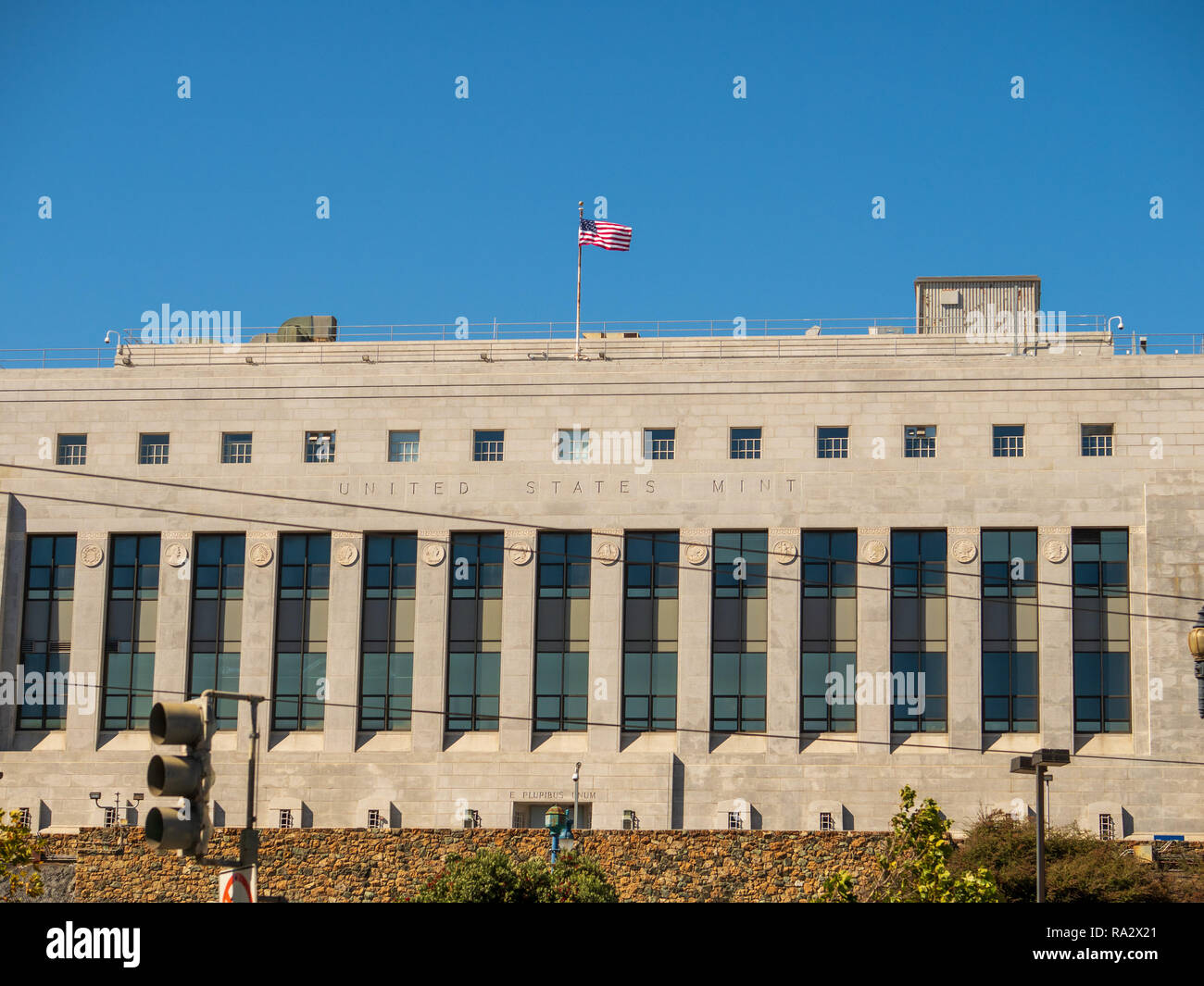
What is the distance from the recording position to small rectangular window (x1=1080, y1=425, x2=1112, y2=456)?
196 feet

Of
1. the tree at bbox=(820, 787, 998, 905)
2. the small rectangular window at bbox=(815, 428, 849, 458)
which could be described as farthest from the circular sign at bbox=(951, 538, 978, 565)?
the tree at bbox=(820, 787, 998, 905)

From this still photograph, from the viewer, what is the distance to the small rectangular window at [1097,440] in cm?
5978

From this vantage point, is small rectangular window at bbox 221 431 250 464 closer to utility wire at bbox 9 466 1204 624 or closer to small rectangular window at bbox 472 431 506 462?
utility wire at bbox 9 466 1204 624

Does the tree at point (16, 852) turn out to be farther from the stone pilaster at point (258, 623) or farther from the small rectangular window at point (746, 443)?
the small rectangular window at point (746, 443)

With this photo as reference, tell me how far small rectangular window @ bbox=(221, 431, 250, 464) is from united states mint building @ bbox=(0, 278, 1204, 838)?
0.21 meters

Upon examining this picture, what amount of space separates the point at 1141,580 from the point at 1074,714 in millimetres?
5384

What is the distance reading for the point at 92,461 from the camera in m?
62.5

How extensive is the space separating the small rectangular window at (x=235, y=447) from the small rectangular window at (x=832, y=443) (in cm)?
2201

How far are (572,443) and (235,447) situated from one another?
13.3 m

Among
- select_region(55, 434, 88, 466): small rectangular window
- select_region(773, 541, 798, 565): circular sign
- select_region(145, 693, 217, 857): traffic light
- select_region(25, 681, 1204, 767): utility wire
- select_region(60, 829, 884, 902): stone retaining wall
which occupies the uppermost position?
select_region(55, 434, 88, 466): small rectangular window

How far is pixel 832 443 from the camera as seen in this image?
60656 millimetres

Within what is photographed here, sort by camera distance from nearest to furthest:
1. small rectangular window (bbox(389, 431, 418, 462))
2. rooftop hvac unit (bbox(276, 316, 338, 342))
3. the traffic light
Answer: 1. the traffic light
2. small rectangular window (bbox(389, 431, 418, 462))
3. rooftop hvac unit (bbox(276, 316, 338, 342))
